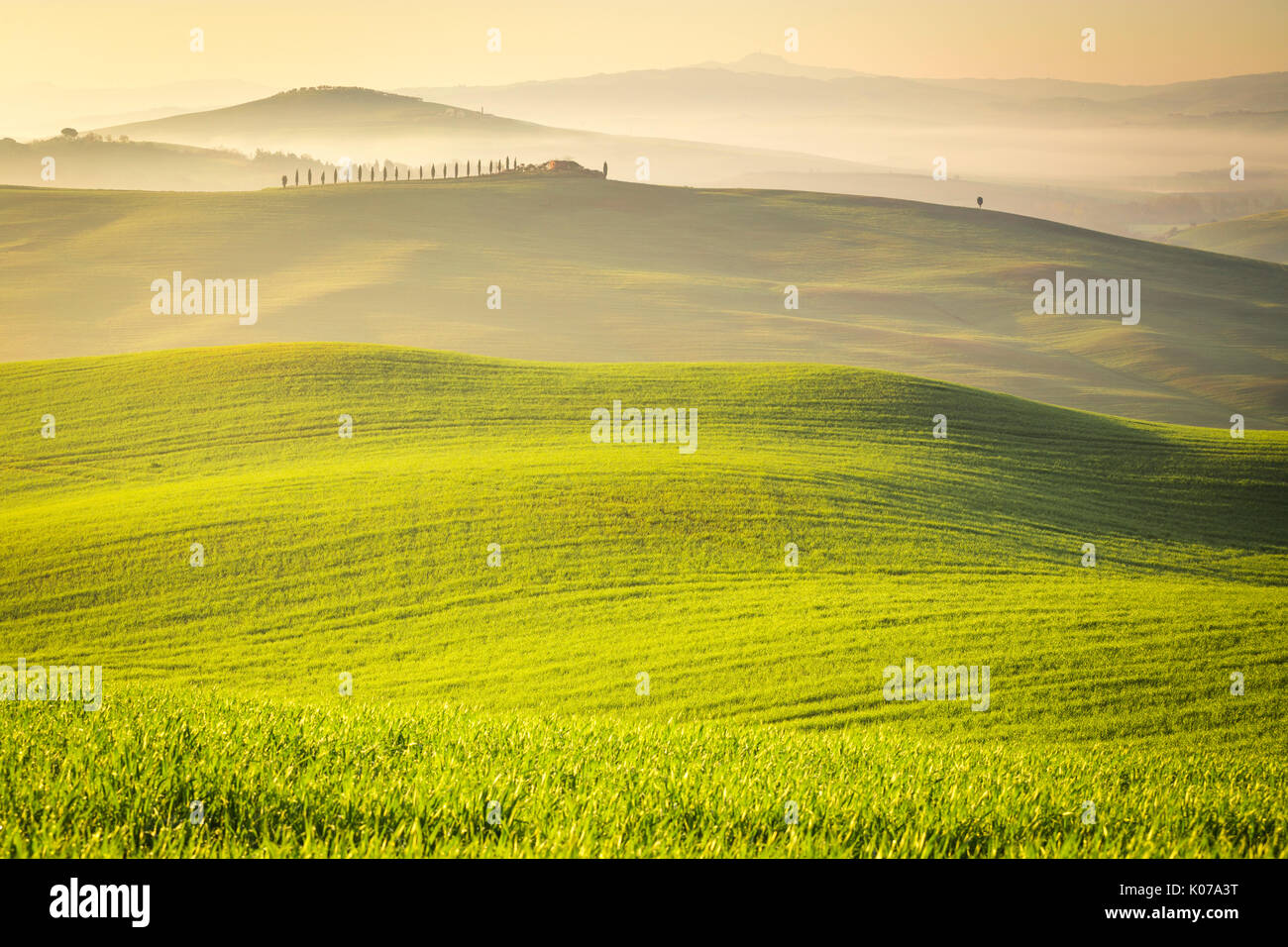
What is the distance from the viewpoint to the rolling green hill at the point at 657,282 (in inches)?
3925

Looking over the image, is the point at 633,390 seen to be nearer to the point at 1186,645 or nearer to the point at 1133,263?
the point at 1186,645

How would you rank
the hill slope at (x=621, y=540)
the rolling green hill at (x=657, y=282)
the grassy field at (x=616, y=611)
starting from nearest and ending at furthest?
the grassy field at (x=616, y=611) → the hill slope at (x=621, y=540) → the rolling green hill at (x=657, y=282)

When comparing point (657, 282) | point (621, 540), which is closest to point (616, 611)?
point (621, 540)

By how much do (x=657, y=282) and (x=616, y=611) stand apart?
347 feet

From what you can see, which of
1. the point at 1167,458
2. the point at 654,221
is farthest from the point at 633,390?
the point at 654,221

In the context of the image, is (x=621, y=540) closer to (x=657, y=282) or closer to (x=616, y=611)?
(x=616, y=611)

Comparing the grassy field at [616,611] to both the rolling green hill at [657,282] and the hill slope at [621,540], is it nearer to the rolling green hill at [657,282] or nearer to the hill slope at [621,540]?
the hill slope at [621,540]

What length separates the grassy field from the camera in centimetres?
494

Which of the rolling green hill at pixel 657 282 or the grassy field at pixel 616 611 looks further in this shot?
the rolling green hill at pixel 657 282

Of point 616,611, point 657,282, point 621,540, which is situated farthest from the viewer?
point 657,282

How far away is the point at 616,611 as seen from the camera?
23.7 m

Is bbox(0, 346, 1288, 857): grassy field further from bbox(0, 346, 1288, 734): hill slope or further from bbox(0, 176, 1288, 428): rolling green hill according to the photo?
bbox(0, 176, 1288, 428): rolling green hill

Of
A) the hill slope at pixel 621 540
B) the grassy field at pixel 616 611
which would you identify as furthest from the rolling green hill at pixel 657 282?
the grassy field at pixel 616 611

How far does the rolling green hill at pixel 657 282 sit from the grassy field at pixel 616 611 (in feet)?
Answer: 158
